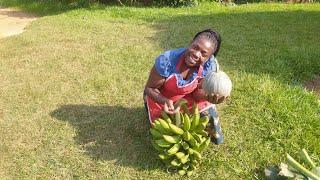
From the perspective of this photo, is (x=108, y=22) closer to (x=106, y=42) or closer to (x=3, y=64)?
(x=106, y=42)

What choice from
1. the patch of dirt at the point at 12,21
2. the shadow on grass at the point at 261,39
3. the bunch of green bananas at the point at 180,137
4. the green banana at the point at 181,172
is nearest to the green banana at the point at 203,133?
the bunch of green bananas at the point at 180,137

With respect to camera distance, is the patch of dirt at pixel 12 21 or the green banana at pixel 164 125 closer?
the green banana at pixel 164 125

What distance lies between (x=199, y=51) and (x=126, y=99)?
1521 mm

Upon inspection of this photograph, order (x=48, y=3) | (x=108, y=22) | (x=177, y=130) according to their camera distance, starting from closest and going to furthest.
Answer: (x=177, y=130) → (x=108, y=22) → (x=48, y=3)

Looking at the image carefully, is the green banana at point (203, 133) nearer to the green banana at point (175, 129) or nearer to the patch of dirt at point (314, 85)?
the green banana at point (175, 129)

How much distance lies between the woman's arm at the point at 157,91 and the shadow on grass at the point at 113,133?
528 millimetres

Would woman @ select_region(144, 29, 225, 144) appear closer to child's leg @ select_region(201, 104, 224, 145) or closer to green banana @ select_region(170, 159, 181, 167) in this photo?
child's leg @ select_region(201, 104, 224, 145)

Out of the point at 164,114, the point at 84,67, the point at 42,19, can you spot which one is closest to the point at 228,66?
the point at 84,67

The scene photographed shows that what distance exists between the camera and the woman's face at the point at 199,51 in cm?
356

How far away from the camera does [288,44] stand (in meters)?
6.52

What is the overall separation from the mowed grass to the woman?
0.43 metres

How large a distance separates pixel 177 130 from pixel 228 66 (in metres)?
2.29

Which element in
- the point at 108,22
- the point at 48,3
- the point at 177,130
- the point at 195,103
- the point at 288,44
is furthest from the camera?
the point at 48,3

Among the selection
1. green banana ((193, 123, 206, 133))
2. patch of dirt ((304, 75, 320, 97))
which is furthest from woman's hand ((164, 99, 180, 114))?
patch of dirt ((304, 75, 320, 97))
